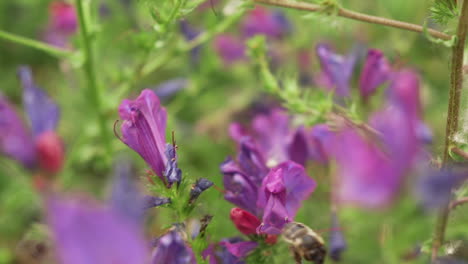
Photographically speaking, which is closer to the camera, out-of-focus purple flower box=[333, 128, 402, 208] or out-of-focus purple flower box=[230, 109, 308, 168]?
out-of-focus purple flower box=[333, 128, 402, 208]

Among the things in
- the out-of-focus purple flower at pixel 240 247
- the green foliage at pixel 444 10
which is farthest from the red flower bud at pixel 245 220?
the green foliage at pixel 444 10

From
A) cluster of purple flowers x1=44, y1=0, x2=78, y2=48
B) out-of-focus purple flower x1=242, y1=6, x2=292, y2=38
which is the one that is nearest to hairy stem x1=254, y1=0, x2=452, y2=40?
out-of-focus purple flower x1=242, y1=6, x2=292, y2=38

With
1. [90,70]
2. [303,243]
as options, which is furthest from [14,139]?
[303,243]

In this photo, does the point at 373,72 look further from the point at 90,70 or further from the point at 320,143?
the point at 90,70

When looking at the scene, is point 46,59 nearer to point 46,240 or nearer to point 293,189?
point 46,240

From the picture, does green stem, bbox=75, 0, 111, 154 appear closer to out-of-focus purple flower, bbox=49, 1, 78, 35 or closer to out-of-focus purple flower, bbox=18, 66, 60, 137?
out-of-focus purple flower, bbox=18, 66, 60, 137

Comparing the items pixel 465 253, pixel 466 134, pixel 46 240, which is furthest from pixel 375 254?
pixel 46 240
